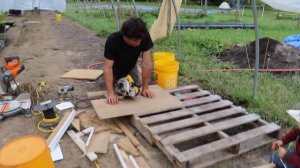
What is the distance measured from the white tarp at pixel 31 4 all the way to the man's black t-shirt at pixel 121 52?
13.0m

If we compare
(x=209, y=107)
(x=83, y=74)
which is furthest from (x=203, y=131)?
(x=83, y=74)

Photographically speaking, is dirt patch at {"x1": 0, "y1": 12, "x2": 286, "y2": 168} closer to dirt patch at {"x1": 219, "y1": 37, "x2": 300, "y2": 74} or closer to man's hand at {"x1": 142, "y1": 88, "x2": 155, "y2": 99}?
man's hand at {"x1": 142, "y1": 88, "x2": 155, "y2": 99}

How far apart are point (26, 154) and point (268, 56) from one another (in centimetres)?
509

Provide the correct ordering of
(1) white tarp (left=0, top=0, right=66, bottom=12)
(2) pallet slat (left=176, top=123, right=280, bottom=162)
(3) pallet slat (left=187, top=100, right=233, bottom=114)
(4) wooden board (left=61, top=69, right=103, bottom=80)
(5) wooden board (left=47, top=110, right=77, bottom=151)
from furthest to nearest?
1. (1) white tarp (left=0, top=0, right=66, bottom=12)
2. (4) wooden board (left=61, top=69, right=103, bottom=80)
3. (3) pallet slat (left=187, top=100, right=233, bottom=114)
4. (5) wooden board (left=47, top=110, right=77, bottom=151)
5. (2) pallet slat (left=176, top=123, right=280, bottom=162)

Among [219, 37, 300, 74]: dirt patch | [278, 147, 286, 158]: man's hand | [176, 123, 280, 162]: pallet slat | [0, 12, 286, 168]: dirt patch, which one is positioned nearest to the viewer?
[278, 147, 286, 158]: man's hand

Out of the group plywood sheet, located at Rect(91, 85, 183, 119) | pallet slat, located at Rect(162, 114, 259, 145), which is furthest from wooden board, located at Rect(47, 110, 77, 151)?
pallet slat, located at Rect(162, 114, 259, 145)

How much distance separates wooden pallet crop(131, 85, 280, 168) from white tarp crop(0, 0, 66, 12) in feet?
44.9

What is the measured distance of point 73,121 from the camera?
129 inches

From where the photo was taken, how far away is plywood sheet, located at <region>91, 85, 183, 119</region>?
10.5 ft

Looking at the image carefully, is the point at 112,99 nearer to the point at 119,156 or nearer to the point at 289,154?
the point at 119,156

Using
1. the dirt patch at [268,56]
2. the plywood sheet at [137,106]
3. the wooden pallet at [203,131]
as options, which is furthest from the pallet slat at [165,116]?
the dirt patch at [268,56]

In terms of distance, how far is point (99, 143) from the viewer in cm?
285

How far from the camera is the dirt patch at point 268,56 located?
217 inches

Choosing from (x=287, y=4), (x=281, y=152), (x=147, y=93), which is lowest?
(x=281, y=152)
